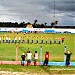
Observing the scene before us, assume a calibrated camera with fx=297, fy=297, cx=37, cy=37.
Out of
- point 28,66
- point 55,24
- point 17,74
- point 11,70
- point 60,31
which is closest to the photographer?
Result: point 17,74

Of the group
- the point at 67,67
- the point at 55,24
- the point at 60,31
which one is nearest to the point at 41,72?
the point at 67,67

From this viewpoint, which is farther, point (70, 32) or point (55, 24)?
point (55, 24)

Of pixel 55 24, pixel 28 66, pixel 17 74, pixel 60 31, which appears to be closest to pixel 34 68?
pixel 28 66

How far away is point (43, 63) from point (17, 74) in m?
4.12

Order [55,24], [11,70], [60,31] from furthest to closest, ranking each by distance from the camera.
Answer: [55,24] → [60,31] → [11,70]

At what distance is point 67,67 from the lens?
24.1 metres

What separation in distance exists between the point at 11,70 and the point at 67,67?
4.68m

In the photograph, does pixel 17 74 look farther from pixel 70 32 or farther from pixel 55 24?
pixel 55 24

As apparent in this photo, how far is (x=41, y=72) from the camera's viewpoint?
22141 mm

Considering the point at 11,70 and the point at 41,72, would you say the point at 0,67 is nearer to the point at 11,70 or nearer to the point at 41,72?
the point at 11,70

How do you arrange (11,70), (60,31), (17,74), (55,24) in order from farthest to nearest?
(55,24)
(60,31)
(11,70)
(17,74)

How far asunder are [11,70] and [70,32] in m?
83.8

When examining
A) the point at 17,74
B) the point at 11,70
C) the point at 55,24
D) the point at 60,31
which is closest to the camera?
the point at 17,74

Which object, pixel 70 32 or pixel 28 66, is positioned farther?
pixel 70 32
